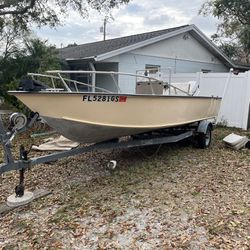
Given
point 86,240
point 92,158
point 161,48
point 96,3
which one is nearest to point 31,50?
point 96,3

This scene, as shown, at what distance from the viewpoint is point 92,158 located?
264 inches

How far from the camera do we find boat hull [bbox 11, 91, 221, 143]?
14.5 feet

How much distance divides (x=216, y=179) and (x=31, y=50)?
9552 millimetres

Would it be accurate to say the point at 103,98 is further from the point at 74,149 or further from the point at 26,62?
the point at 26,62

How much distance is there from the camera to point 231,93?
33.3ft

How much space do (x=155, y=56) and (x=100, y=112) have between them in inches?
421

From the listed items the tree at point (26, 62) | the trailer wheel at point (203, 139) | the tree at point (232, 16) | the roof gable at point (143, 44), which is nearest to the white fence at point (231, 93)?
the trailer wheel at point (203, 139)

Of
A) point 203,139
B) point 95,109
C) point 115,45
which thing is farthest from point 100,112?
point 115,45

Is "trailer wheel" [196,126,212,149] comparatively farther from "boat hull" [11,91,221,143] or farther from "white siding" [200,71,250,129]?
"white siding" [200,71,250,129]

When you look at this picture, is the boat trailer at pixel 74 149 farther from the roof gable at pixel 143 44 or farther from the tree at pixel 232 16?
the tree at pixel 232 16

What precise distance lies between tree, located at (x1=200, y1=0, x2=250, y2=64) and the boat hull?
1322 cm

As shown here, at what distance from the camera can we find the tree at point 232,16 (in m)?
17.1

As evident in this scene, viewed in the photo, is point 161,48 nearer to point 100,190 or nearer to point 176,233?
point 100,190

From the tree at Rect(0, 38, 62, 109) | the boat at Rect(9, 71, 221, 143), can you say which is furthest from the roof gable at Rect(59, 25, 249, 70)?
the boat at Rect(9, 71, 221, 143)
